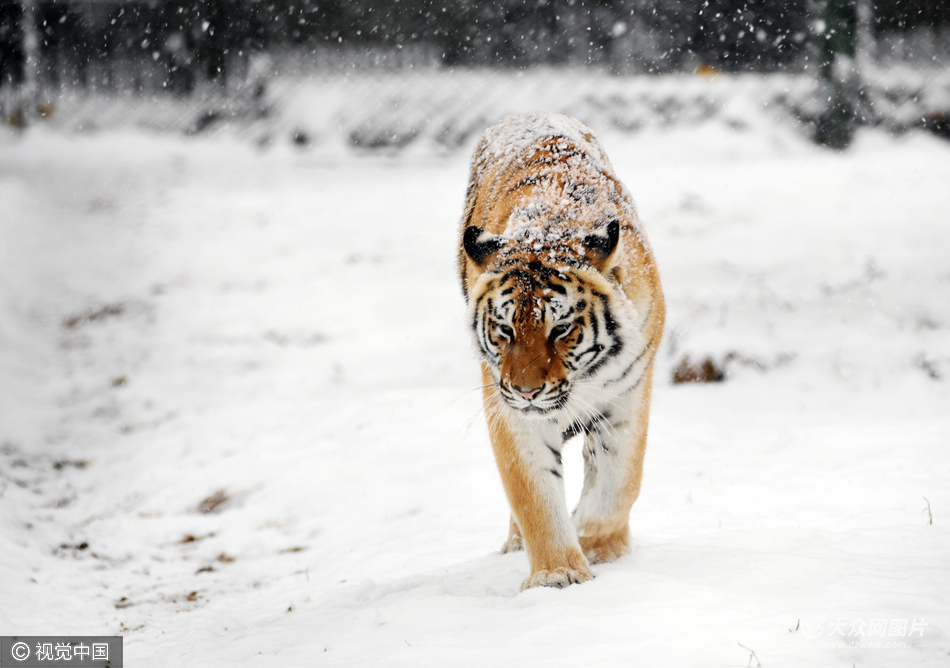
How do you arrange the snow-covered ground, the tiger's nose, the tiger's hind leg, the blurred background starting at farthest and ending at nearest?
the blurred background, the tiger's hind leg, the tiger's nose, the snow-covered ground

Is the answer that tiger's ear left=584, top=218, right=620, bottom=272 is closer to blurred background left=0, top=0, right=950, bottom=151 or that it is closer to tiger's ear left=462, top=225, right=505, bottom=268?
tiger's ear left=462, top=225, right=505, bottom=268

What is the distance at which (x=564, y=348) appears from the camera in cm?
263

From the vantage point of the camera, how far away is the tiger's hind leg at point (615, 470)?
2914mm

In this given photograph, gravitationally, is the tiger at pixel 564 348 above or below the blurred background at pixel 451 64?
below

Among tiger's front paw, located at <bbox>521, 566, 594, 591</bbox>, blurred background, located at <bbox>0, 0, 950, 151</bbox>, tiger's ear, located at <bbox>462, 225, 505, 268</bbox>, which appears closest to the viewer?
tiger's front paw, located at <bbox>521, 566, 594, 591</bbox>

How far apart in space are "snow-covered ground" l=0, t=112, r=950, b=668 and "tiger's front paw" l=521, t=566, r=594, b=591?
0.08m

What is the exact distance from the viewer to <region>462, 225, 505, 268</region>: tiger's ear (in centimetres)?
277

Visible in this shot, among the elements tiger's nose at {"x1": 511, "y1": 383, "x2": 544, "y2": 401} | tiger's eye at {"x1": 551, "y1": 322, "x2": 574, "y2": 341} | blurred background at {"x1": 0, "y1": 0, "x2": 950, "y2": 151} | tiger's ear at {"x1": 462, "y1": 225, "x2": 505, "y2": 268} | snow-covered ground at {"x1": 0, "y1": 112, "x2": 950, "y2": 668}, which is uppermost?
blurred background at {"x1": 0, "y1": 0, "x2": 950, "y2": 151}

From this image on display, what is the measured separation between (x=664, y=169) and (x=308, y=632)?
8143mm

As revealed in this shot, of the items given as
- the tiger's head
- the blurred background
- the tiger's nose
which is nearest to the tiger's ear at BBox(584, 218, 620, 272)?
the tiger's head

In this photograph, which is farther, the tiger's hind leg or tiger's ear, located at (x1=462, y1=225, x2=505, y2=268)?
the tiger's hind leg

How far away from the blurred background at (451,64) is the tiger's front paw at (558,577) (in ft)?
27.5

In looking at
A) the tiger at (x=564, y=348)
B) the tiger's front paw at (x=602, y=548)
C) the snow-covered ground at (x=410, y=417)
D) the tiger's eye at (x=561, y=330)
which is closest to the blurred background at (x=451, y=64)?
the snow-covered ground at (x=410, y=417)

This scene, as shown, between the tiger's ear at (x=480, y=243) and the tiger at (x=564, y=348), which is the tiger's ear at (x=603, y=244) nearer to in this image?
the tiger at (x=564, y=348)
